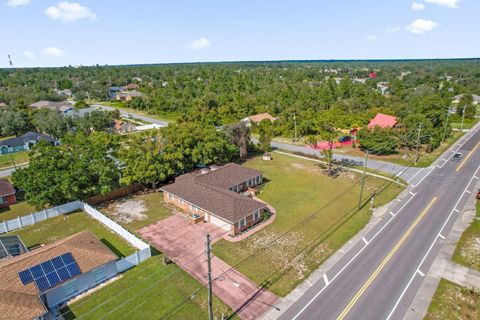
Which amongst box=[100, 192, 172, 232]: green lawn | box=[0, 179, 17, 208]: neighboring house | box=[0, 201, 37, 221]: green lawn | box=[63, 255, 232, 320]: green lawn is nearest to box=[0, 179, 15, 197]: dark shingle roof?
box=[0, 179, 17, 208]: neighboring house

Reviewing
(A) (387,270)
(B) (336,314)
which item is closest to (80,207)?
(B) (336,314)

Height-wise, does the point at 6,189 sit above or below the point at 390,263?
above

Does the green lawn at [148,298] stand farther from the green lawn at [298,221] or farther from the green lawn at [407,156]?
the green lawn at [407,156]

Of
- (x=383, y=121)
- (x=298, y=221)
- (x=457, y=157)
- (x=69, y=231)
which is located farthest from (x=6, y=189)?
(x=383, y=121)

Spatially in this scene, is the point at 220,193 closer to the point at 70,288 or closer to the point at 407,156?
the point at 70,288

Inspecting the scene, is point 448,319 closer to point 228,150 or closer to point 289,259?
point 289,259
